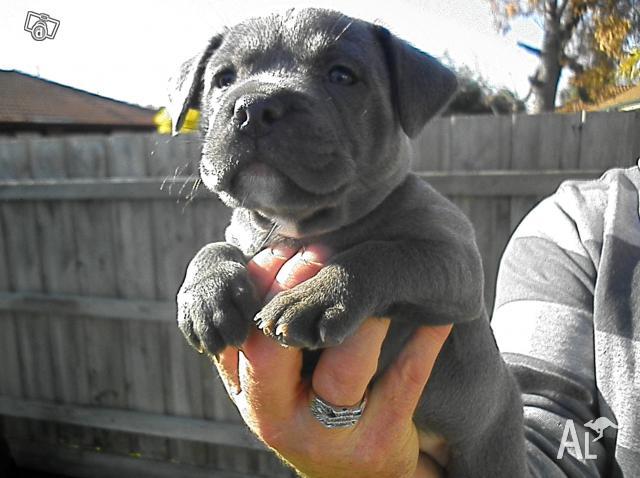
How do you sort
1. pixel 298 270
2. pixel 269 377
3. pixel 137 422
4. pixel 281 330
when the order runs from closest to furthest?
pixel 281 330, pixel 269 377, pixel 298 270, pixel 137 422

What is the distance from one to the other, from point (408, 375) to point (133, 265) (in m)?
3.44

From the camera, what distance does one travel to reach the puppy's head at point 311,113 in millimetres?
1542

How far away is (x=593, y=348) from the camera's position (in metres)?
2.21

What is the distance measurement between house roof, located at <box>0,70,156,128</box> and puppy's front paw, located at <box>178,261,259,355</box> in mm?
2617

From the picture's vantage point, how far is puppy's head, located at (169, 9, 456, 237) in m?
1.54

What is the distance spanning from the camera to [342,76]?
1.77 meters

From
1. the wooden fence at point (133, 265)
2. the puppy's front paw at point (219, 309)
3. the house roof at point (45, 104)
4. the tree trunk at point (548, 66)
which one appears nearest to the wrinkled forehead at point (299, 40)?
the puppy's front paw at point (219, 309)

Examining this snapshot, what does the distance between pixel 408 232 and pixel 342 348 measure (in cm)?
43

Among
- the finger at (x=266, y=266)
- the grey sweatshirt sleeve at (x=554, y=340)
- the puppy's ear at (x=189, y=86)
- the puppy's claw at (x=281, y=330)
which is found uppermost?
the puppy's ear at (x=189, y=86)

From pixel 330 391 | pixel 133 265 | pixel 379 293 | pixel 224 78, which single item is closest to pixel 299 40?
pixel 224 78

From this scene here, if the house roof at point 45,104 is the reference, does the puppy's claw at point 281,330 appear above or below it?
below

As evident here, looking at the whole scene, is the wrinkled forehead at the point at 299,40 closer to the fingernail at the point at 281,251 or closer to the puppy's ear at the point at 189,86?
the puppy's ear at the point at 189,86

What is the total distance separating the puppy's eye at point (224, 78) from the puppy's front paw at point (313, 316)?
0.77 meters

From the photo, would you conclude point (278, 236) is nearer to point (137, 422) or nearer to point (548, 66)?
point (137, 422)
